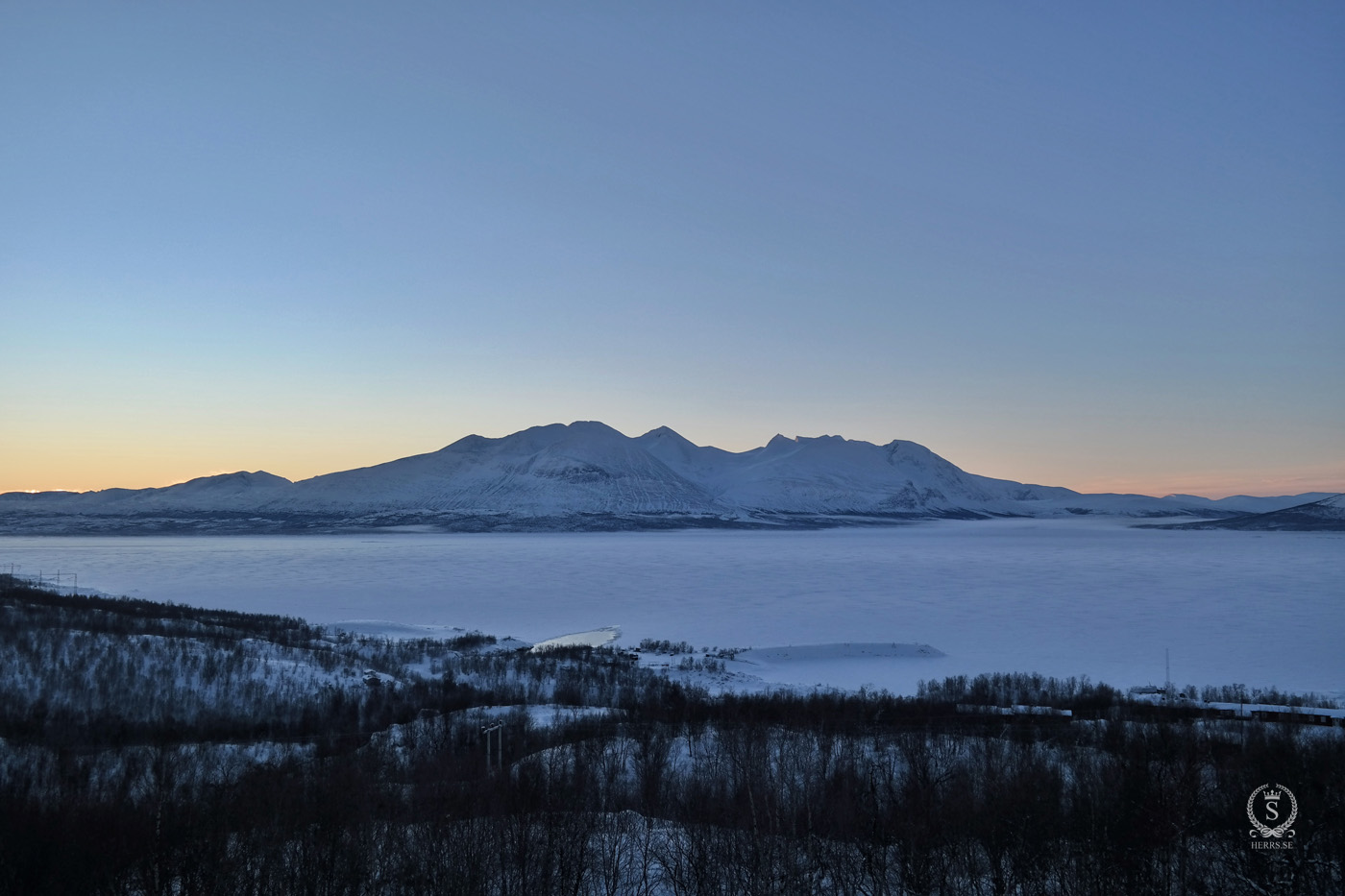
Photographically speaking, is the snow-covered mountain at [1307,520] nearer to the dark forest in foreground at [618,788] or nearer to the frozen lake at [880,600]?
the frozen lake at [880,600]

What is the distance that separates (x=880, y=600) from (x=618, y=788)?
3568 centimetres

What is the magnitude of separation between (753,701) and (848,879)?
10.9 meters

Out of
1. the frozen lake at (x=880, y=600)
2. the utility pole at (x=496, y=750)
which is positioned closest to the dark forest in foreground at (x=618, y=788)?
the utility pole at (x=496, y=750)

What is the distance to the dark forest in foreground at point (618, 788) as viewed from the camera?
8.66m

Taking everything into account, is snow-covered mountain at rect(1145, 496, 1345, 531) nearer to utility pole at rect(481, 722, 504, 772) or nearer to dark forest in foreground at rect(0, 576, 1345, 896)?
dark forest in foreground at rect(0, 576, 1345, 896)

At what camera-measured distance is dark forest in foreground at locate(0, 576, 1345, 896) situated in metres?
8.66

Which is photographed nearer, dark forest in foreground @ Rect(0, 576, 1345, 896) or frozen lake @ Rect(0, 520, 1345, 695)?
dark forest in foreground @ Rect(0, 576, 1345, 896)

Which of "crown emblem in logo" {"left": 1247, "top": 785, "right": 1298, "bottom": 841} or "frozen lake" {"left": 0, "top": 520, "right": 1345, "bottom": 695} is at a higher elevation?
"crown emblem in logo" {"left": 1247, "top": 785, "right": 1298, "bottom": 841}

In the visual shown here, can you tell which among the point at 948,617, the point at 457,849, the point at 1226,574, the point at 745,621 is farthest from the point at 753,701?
the point at 1226,574

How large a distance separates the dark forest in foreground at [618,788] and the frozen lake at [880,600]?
8.49 m

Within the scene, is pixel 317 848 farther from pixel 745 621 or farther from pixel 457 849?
pixel 745 621

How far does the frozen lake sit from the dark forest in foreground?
8486 mm

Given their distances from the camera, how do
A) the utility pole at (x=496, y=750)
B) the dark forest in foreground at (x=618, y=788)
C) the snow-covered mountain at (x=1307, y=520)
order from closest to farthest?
1. the dark forest in foreground at (x=618, y=788)
2. the utility pole at (x=496, y=750)
3. the snow-covered mountain at (x=1307, y=520)

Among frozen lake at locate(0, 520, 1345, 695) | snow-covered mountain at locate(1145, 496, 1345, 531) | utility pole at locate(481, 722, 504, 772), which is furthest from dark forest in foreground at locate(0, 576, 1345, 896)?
snow-covered mountain at locate(1145, 496, 1345, 531)
